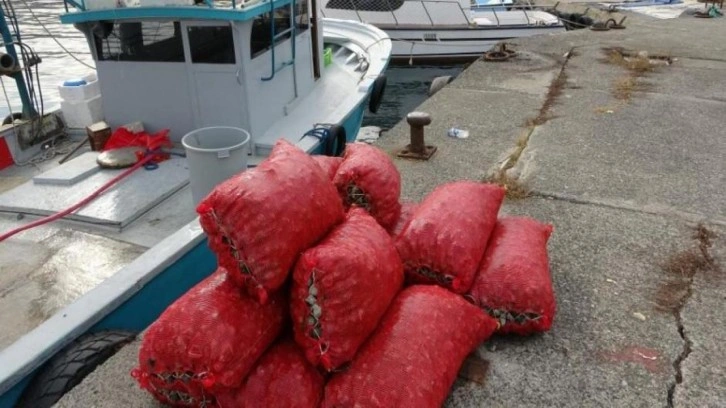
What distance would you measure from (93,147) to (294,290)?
14.3ft

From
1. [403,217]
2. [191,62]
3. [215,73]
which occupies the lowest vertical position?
[403,217]

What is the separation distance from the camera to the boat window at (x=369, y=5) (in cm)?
1448

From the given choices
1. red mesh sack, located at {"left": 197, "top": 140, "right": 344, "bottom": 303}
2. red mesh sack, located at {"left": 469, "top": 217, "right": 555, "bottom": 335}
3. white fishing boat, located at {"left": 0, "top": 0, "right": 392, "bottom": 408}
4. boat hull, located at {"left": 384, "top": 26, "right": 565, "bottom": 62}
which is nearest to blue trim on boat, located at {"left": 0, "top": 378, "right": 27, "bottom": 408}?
white fishing boat, located at {"left": 0, "top": 0, "right": 392, "bottom": 408}

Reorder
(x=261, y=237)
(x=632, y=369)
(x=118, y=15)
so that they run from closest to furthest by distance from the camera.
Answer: (x=261, y=237), (x=632, y=369), (x=118, y=15)

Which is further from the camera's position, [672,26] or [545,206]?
[672,26]

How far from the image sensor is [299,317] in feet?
6.73

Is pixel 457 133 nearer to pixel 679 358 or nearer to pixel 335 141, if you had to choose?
pixel 335 141

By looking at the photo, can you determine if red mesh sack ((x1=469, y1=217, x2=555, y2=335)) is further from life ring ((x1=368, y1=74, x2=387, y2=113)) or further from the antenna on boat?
the antenna on boat

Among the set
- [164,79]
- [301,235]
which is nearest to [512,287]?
[301,235]

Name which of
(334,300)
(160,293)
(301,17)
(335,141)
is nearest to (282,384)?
(334,300)

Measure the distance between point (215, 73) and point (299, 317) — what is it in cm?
378

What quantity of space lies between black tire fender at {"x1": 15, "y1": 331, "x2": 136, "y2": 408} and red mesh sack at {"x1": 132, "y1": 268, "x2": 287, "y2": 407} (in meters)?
0.60

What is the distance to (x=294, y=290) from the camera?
206cm

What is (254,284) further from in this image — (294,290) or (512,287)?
(512,287)
